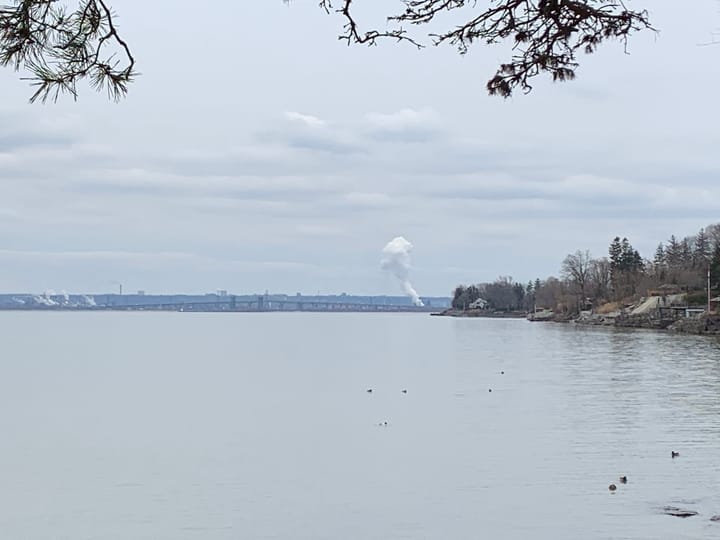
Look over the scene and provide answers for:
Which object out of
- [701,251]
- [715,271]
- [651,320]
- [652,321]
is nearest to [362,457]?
[715,271]

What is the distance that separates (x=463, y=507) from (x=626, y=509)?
8.27 ft

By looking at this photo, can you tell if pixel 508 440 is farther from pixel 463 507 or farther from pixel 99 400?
pixel 99 400

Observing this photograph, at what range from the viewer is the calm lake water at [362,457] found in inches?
609

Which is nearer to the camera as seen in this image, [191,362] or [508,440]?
[508,440]

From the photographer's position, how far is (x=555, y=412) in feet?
93.1

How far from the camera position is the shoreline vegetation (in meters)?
97.9

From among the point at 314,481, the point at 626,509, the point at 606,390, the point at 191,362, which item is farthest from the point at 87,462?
the point at 191,362

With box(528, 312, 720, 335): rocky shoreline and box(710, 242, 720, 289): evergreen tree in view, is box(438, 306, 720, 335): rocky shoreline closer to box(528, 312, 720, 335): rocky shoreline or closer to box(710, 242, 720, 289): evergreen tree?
box(528, 312, 720, 335): rocky shoreline

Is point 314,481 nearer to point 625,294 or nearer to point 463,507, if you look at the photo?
point 463,507

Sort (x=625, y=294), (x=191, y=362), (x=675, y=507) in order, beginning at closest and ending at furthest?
(x=675, y=507)
(x=191, y=362)
(x=625, y=294)

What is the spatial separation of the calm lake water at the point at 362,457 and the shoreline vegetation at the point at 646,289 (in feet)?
188

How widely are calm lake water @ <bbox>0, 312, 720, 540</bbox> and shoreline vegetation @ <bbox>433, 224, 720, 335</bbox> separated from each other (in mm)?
57174

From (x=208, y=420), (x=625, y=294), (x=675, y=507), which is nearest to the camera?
(x=675, y=507)

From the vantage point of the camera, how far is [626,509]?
1570 cm
